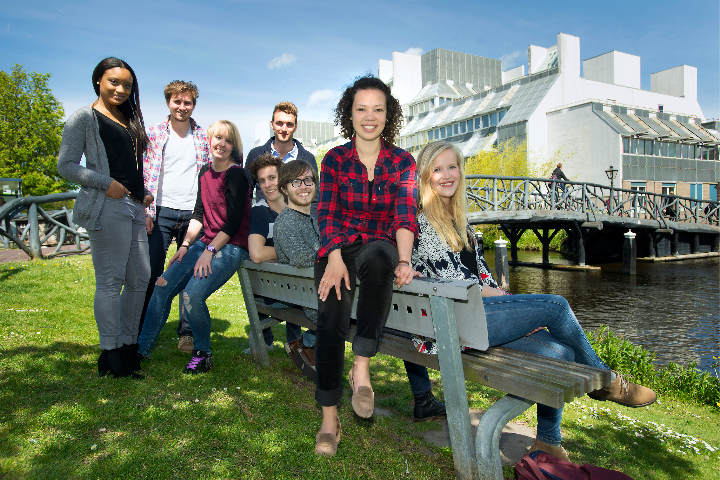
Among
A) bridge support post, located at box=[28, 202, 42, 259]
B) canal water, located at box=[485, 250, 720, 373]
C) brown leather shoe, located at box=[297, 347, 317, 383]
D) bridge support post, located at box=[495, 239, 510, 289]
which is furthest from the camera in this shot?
bridge support post, located at box=[495, 239, 510, 289]

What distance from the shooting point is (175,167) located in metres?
4.29

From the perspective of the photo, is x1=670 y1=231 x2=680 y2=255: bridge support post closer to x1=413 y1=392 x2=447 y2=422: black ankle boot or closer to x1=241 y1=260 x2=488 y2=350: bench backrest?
x1=413 y1=392 x2=447 y2=422: black ankle boot

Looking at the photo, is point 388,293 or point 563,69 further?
point 563,69

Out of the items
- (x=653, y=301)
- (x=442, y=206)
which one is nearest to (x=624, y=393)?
(x=442, y=206)

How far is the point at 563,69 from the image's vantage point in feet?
131

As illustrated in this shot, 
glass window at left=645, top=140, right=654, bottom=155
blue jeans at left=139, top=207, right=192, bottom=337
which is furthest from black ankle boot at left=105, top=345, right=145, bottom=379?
glass window at left=645, top=140, right=654, bottom=155

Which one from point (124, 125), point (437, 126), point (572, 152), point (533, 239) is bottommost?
point (533, 239)

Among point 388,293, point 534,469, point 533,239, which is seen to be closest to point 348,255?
point 388,293

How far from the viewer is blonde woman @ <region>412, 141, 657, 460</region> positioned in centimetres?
241

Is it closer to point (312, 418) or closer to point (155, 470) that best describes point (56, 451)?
point (155, 470)

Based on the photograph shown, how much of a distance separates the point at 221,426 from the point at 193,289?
119 centimetres

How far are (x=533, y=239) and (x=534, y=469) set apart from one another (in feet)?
108

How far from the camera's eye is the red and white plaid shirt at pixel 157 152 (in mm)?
4090

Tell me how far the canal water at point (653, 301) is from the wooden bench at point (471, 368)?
813 cm
